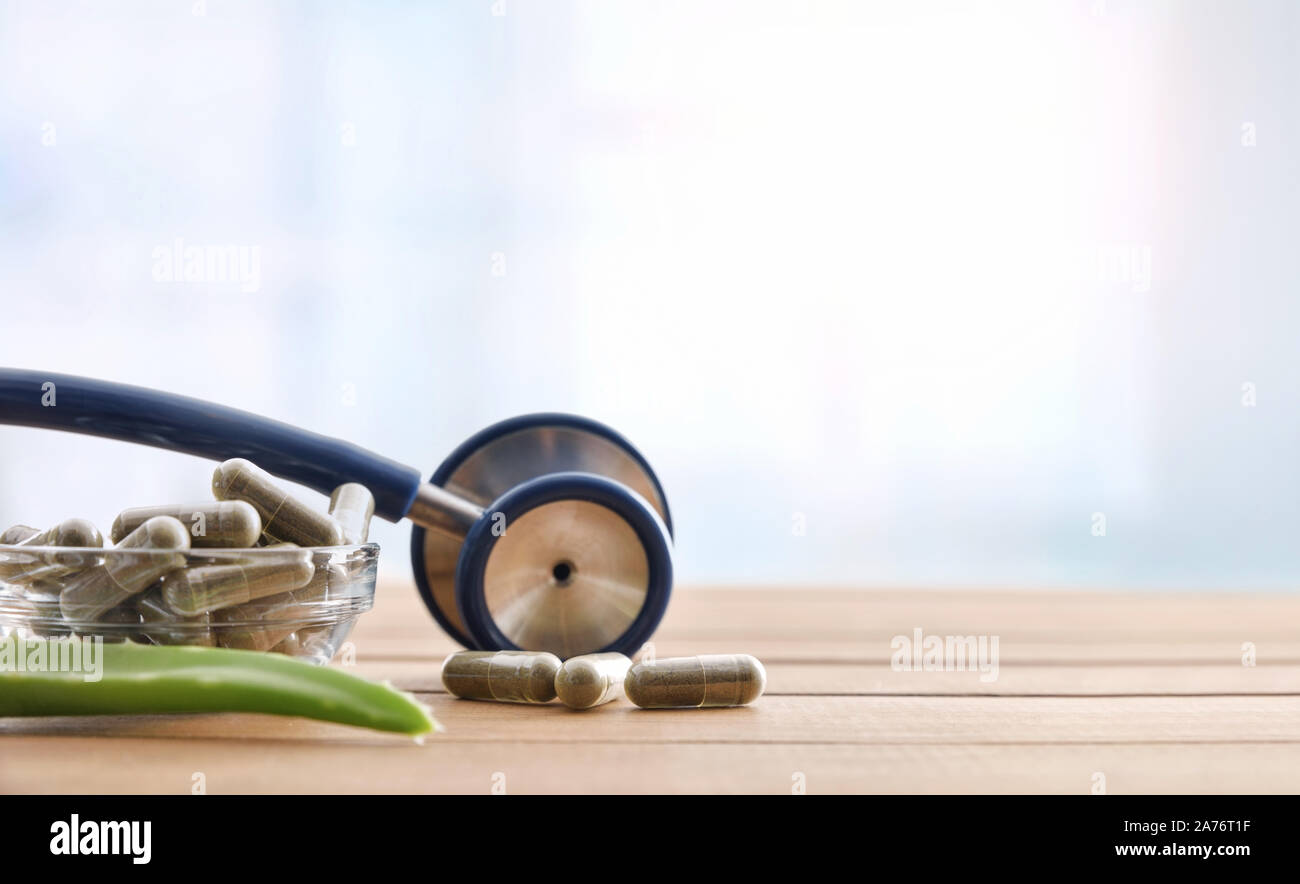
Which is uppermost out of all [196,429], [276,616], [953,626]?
[196,429]

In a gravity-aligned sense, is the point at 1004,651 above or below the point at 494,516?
below

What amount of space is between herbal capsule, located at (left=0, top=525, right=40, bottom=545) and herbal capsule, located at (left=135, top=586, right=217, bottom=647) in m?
0.19

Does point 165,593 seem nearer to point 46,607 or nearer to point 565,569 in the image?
point 46,607

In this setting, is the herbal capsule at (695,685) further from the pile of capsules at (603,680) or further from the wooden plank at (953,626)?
the wooden plank at (953,626)

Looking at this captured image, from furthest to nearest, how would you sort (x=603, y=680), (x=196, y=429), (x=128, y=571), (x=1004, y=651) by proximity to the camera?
1. (x=1004, y=651)
2. (x=196, y=429)
3. (x=603, y=680)
4. (x=128, y=571)

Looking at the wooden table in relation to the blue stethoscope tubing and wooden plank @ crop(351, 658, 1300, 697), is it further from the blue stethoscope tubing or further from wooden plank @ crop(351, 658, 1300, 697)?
the blue stethoscope tubing

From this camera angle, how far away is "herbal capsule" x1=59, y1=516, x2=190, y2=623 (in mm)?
766

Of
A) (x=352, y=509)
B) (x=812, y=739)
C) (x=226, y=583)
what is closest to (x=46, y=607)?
(x=226, y=583)

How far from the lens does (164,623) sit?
786 millimetres

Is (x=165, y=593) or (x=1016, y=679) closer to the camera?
(x=165, y=593)

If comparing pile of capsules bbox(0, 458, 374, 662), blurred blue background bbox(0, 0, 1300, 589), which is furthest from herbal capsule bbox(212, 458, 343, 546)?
blurred blue background bbox(0, 0, 1300, 589)

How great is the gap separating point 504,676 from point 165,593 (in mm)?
273

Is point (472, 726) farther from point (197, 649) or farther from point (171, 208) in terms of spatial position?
point (171, 208)

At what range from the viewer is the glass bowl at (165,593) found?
0.77 metres
